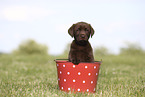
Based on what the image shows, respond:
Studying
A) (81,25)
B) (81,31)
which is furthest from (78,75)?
(81,25)

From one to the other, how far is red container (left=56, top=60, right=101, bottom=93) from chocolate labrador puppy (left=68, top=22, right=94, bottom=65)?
140 mm

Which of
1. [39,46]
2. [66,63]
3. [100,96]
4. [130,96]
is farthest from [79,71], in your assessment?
[39,46]

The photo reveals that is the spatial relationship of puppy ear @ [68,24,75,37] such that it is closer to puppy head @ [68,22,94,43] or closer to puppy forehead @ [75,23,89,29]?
puppy head @ [68,22,94,43]

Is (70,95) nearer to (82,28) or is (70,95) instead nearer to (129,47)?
(82,28)

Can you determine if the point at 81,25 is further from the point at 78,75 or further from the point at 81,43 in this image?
the point at 78,75

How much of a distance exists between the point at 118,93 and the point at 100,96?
452 millimetres

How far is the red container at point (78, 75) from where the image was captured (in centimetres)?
354

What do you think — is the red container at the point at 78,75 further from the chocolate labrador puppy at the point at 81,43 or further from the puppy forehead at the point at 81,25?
the puppy forehead at the point at 81,25

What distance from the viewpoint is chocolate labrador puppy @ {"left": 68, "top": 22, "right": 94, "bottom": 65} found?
3475 mm

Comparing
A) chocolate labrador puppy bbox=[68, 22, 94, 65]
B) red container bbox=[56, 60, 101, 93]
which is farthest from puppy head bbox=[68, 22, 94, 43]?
red container bbox=[56, 60, 101, 93]

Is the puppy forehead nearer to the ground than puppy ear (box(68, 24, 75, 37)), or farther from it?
farther from it

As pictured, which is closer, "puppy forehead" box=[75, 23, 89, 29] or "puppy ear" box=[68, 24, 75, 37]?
"puppy forehead" box=[75, 23, 89, 29]

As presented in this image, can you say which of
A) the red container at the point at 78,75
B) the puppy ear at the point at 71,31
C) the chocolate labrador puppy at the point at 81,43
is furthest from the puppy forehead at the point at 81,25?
the red container at the point at 78,75

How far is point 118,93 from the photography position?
143 inches
